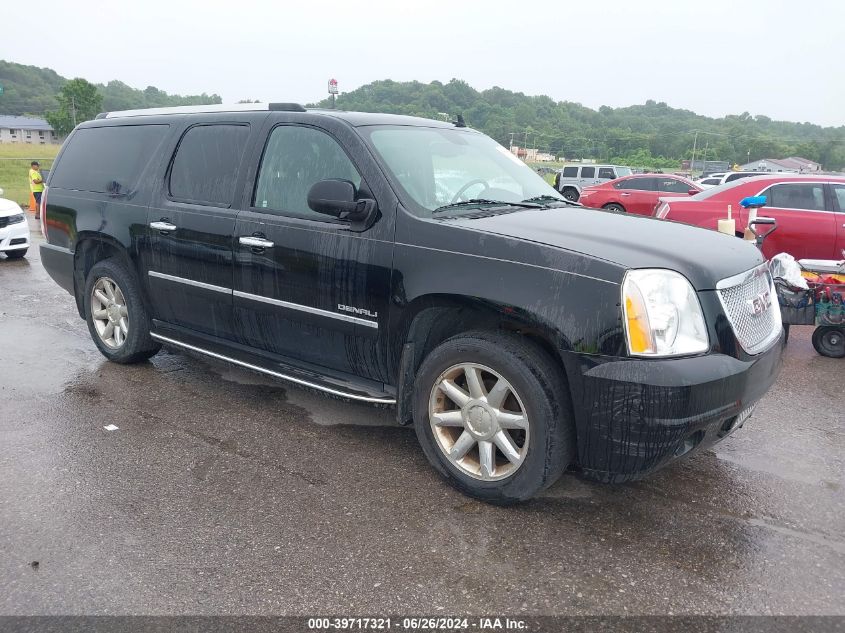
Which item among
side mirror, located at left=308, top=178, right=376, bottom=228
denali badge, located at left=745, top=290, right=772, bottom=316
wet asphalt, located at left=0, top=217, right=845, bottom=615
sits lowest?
wet asphalt, located at left=0, top=217, right=845, bottom=615

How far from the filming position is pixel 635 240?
321cm

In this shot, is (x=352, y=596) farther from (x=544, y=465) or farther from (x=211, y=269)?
(x=211, y=269)

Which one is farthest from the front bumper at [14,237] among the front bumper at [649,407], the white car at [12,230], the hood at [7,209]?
the front bumper at [649,407]

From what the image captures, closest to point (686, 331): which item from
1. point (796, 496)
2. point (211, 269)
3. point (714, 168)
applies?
point (796, 496)

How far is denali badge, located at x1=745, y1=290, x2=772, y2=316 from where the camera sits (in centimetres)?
325

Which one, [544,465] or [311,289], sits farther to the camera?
[311,289]

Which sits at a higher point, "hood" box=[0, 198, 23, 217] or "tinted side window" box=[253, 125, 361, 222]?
A: "tinted side window" box=[253, 125, 361, 222]

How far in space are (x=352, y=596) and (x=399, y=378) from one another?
4.03 ft

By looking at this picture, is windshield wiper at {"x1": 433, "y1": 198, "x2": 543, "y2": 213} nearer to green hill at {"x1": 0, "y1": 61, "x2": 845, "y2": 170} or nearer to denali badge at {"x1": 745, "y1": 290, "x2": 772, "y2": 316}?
denali badge at {"x1": 745, "y1": 290, "x2": 772, "y2": 316}

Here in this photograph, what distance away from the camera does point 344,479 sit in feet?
11.6

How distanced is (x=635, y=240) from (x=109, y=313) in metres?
4.02

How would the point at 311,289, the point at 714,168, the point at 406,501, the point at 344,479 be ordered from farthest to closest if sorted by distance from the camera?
1. the point at 714,168
2. the point at 311,289
3. the point at 344,479
4. the point at 406,501

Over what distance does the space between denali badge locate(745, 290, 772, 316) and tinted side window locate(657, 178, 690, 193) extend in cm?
1567

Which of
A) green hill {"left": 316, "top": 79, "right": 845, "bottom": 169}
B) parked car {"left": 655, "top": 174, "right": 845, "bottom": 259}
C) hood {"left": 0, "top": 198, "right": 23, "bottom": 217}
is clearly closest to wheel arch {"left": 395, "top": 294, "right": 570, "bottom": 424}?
parked car {"left": 655, "top": 174, "right": 845, "bottom": 259}
